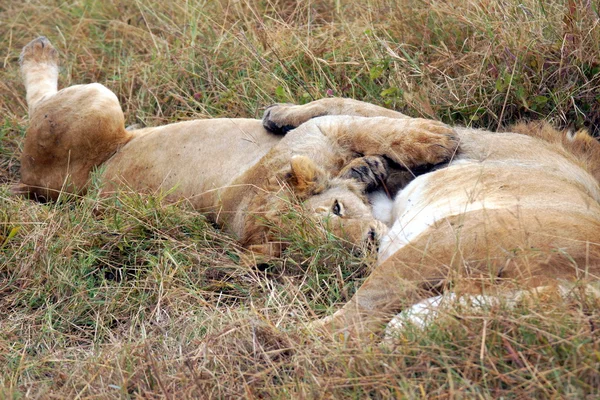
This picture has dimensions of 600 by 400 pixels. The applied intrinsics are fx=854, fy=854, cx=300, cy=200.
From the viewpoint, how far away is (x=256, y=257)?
3.46 meters

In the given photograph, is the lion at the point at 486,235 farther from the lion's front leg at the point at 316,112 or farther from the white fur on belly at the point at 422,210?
the lion's front leg at the point at 316,112

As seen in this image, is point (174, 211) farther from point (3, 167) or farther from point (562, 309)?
point (562, 309)

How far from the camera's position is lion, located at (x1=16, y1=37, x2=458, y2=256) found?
3.52 m

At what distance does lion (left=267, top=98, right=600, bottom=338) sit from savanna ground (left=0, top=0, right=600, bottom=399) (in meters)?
0.14

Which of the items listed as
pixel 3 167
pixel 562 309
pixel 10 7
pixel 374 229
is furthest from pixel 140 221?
pixel 10 7

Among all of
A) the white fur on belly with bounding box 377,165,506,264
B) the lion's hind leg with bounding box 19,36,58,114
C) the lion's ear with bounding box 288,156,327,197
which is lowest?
the lion's hind leg with bounding box 19,36,58,114

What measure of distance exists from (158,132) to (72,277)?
1058 millimetres

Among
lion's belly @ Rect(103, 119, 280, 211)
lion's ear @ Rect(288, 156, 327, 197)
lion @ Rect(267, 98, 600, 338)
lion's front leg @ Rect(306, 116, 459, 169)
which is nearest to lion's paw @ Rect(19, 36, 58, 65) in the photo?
lion's belly @ Rect(103, 119, 280, 211)

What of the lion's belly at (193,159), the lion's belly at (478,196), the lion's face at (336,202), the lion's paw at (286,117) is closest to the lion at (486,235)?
the lion's belly at (478,196)

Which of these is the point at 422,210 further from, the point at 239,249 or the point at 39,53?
the point at 39,53

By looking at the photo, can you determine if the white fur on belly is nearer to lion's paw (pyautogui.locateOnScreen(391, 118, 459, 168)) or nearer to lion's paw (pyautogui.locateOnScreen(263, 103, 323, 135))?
lion's paw (pyautogui.locateOnScreen(391, 118, 459, 168))

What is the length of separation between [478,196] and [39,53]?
3.34 m

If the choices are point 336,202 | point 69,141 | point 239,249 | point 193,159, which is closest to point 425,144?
point 336,202

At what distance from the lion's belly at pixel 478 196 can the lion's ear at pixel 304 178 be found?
36 centimetres
